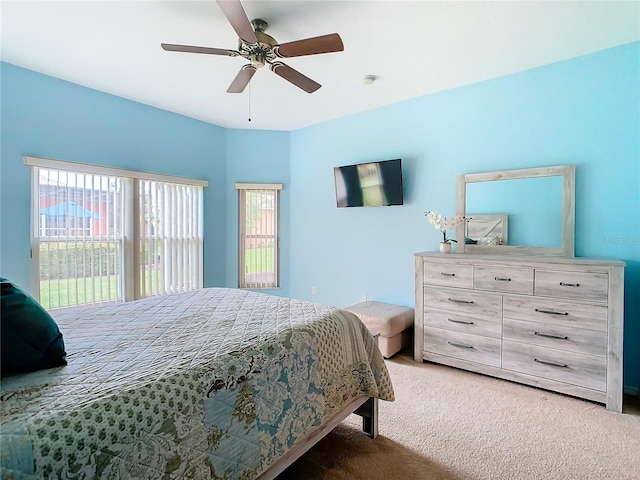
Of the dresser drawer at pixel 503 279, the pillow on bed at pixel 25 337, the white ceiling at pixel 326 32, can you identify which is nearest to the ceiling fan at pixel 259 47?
the white ceiling at pixel 326 32

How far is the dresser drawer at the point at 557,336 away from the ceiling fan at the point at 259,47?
99.2 inches

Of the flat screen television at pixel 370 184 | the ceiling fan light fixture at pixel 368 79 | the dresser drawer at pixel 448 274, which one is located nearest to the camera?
the dresser drawer at pixel 448 274

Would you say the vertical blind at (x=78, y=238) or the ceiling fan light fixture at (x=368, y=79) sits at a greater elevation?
the ceiling fan light fixture at (x=368, y=79)

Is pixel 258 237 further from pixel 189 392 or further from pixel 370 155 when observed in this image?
pixel 189 392

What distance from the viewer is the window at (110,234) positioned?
3.02m

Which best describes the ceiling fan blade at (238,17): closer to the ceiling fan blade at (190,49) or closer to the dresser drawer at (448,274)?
the ceiling fan blade at (190,49)

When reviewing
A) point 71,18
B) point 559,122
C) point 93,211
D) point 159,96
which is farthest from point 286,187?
point 559,122

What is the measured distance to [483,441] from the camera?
186 cm

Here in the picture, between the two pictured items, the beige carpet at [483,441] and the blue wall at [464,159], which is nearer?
the beige carpet at [483,441]

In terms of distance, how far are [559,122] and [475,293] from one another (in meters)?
1.67

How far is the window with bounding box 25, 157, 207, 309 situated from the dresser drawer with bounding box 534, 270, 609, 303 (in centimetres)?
395

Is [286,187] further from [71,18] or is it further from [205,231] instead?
[71,18]

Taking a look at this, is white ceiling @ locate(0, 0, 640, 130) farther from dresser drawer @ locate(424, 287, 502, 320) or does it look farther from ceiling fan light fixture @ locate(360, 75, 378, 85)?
dresser drawer @ locate(424, 287, 502, 320)

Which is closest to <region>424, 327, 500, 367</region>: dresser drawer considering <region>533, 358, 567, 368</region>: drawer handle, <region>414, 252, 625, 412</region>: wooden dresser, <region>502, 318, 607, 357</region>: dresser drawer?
<region>414, 252, 625, 412</region>: wooden dresser
